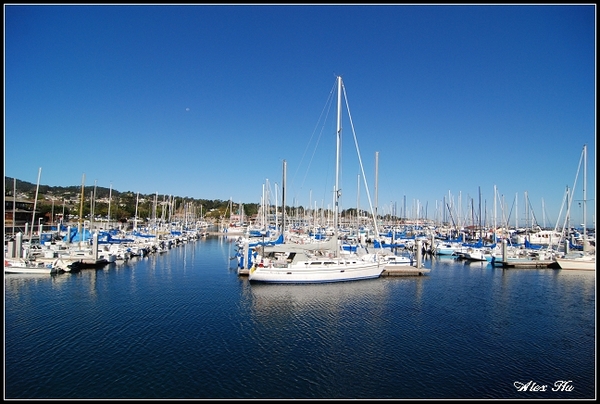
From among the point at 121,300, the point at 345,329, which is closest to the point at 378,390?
the point at 345,329

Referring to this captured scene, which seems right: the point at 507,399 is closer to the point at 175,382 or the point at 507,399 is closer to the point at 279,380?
the point at 279,380

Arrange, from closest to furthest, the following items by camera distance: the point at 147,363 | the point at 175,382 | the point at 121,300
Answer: the point at 175,382 → the point at 147,363 → the point at 121,300

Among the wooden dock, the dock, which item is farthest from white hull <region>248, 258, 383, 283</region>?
the wooden dock

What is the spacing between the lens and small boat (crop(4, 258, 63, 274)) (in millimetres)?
39938

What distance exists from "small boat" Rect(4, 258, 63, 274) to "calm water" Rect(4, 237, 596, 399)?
1124 mm

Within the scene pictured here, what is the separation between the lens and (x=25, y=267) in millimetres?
40250

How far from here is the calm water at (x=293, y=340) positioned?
55.1 ft

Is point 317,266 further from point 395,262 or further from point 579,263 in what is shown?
point 579,263

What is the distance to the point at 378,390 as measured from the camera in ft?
54.0

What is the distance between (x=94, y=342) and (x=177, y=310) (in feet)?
24.7

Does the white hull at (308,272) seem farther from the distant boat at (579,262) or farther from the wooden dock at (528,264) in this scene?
the distant boat at (579,262)

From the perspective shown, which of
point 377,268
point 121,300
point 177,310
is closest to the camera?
point 177,310

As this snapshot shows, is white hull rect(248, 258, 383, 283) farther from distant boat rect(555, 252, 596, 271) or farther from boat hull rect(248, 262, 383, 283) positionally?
distant boat rect(555, 252, 596, 271)

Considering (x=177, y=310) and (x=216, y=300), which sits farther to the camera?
(x=216, y=300)
